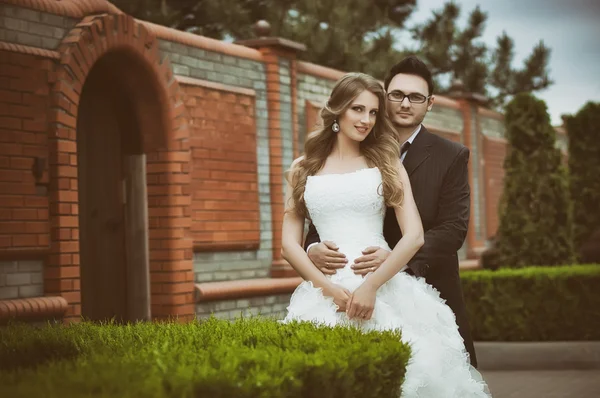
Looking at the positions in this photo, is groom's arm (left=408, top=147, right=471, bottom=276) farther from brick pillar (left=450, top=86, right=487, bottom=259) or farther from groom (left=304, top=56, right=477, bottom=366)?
brick pillar (left=450, top=86, right=487, bottom=259)

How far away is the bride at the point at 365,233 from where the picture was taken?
4.95m

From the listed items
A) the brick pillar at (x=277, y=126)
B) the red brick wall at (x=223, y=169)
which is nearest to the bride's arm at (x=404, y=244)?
the red brick wall at (x=223, y=169)

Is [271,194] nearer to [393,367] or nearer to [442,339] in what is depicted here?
[442,339]

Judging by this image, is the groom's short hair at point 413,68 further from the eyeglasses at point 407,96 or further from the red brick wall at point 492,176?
the red brick wall at point 492,176

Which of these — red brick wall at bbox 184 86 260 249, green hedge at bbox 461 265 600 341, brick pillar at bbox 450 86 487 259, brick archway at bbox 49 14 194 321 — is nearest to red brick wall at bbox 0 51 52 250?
brick archway at bbox 49 14 194 321

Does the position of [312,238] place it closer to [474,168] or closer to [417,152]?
[417,152]

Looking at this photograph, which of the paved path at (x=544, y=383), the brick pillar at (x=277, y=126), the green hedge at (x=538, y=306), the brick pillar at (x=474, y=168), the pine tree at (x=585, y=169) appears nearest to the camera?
the paved path at (x=544, y=383)

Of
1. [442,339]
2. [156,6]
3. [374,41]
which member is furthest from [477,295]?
[374,41]

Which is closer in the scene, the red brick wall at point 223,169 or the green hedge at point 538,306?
the red brick wall at point 223,169

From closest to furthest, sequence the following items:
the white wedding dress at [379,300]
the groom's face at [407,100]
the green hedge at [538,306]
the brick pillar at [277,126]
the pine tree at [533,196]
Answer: the white wedding dress at [379,300], the groom's face at [407,100], the green hedge at [538,306], the brick pillar at [277,126], the pine tree at [533,196]

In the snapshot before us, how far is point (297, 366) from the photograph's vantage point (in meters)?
3.78

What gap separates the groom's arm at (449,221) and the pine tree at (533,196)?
7.67 metres

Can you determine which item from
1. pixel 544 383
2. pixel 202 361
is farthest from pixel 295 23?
pixel 202 361

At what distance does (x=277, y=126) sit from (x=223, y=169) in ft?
4.25
